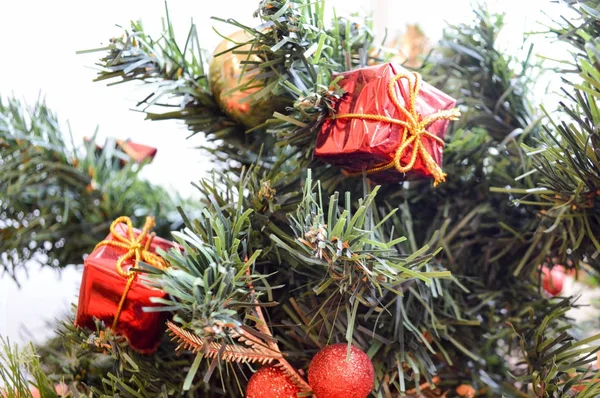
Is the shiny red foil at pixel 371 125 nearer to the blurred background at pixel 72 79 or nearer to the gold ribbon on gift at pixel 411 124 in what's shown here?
the gold ribbon on gift at pixel 411 124

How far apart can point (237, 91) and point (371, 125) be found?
3.9 inches

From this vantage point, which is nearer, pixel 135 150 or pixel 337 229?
pixel 337 229

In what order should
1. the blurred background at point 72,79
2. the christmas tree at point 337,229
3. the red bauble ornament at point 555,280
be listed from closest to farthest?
the christmas tree at point 337,229, the red bauble ornament at point 555,280, the blurred background at point 72,79

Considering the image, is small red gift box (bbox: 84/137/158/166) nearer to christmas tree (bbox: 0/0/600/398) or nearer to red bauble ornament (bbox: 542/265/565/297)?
christmas tree (bbox: 0/0/600/398)

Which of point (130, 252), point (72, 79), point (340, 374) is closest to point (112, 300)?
point (130, 252)

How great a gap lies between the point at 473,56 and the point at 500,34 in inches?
0.9

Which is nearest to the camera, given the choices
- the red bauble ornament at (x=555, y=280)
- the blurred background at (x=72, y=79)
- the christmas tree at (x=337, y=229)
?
the christmas tree at (x=337, y=229)

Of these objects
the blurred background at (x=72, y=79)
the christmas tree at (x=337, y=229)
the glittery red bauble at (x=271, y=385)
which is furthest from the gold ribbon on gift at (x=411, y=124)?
the blurred background at (x=72, y=79)

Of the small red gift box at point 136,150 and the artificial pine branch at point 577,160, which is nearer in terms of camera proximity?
the artificial pine branch at point 577,160

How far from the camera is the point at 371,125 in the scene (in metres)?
0.29

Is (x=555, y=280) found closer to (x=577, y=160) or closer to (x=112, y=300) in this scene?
(x=577, y=160)

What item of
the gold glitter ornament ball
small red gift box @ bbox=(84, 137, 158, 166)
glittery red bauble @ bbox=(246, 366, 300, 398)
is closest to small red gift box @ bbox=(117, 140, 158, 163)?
small red gift box @ bbox=(84, 137, 158, 166)

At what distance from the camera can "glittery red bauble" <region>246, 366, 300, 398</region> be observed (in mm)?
275

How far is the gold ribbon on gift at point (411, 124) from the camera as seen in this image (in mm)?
292
